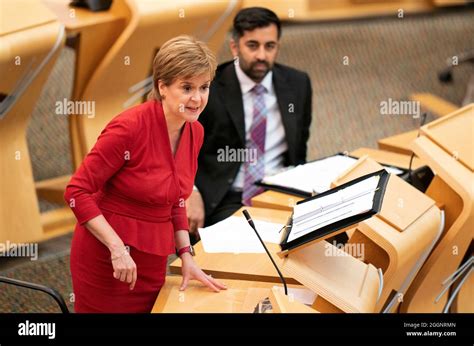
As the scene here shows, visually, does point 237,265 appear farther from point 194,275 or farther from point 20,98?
point 20,98

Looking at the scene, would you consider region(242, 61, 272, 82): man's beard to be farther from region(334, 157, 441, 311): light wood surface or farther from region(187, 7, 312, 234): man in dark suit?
region(334, 157, 441, 311): light wood surface

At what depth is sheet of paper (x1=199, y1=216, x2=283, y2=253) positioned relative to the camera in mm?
2736

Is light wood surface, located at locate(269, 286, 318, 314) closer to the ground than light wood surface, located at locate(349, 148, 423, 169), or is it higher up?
higher up

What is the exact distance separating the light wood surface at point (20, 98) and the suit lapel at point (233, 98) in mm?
790

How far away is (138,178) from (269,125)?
1317mm

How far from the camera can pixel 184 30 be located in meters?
4.32

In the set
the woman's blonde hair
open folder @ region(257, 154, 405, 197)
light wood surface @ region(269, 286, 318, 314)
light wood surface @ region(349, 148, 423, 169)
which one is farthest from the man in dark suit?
light wood surface @ region(269, 286, 318, 314)

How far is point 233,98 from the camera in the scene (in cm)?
342

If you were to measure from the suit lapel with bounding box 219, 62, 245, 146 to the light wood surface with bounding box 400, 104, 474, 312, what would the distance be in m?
0.77

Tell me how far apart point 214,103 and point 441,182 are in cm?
97

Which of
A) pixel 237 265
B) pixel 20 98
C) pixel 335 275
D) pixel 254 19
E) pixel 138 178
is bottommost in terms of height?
pixel 237 265

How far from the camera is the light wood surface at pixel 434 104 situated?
6.08 m

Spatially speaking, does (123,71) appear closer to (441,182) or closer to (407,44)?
(441,182)

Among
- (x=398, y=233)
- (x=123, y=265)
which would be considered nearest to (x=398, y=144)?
(x=398, y=233)
